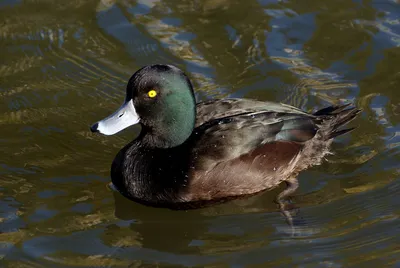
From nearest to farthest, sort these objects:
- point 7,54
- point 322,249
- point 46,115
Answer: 1. point 322,249
2. point 46,115
3. point 7,54

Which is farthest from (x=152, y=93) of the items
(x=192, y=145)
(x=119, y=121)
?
(x=192, y=145)

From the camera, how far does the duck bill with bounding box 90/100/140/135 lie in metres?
7.96

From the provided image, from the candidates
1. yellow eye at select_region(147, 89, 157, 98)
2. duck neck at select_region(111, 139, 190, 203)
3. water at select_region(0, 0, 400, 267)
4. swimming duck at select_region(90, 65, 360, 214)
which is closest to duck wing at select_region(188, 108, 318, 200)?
swimming duck at select_region(90, 65, 360, 214)

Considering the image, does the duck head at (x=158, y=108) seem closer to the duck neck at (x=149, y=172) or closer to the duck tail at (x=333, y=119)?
the duck neck at (x=149, y=172)

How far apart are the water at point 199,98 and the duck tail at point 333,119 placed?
0.32 m

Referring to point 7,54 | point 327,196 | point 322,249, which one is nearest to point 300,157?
point 327,196

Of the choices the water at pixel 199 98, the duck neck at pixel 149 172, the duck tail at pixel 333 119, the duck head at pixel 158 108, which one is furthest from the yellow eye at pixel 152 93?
the duck tail at pixel 333 119

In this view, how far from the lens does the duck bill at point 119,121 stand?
7.96m

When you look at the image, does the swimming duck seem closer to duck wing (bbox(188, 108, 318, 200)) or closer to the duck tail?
duck wing (bbox(188, 108, 318, 200))

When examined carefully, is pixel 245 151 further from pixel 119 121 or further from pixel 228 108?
pixel 119 121

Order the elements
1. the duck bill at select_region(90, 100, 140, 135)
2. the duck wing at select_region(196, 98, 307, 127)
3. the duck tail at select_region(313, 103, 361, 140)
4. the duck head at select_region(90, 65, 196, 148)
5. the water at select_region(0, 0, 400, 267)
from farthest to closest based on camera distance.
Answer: the duck tail at select_region(313, 103, 361, 140)
the duck wing at select_region(196, 98, 307, 127)
the duck bill at select_region(90, 100, 140, 135)
the duck head at select_region(90, 65, 196, 148)
the water at select_region(0, 0, 400, 267)

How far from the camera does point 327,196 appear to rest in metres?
8.28

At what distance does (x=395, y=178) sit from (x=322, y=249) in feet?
4.65

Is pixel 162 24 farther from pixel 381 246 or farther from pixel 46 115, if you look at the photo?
pixel 381 246
